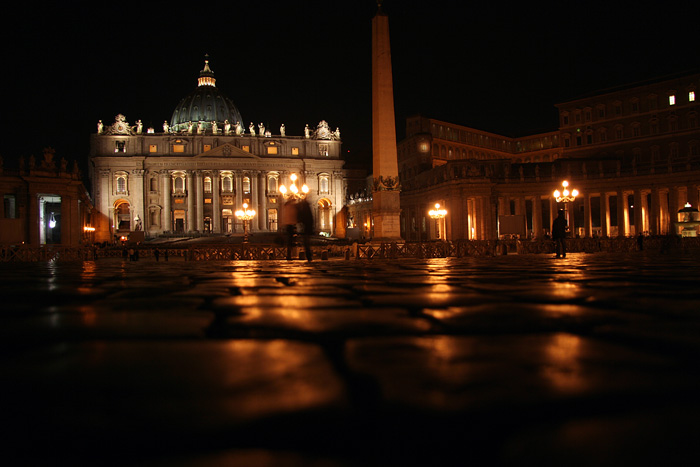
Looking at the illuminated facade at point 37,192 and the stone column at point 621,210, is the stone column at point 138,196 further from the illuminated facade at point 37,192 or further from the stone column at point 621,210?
the stone column at point 621,210

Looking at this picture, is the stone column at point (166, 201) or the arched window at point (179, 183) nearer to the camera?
the stone column at point (166, 201)

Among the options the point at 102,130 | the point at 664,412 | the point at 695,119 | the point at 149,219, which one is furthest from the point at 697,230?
the point at 102,130

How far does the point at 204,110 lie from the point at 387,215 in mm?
97021

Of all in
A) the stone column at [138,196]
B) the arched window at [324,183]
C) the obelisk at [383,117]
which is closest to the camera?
the obelisk at [383,117]

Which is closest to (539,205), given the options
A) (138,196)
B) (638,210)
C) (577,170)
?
(577,170)

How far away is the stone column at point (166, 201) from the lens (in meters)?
90.2

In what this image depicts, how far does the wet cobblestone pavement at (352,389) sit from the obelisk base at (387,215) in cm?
2244

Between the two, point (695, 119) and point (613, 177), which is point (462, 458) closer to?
point (613, 177)

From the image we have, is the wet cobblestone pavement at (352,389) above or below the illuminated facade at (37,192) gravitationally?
below

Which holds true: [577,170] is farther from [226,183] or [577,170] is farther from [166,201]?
[166,201]

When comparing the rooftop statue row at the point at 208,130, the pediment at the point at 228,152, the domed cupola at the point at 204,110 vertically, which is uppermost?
the domed cupola at the point at 204,110

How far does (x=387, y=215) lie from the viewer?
87.7ft

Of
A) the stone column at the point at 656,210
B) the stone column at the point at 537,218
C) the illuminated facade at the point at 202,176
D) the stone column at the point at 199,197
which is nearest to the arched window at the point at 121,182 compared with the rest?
the illuminated facade at the point at 202,176

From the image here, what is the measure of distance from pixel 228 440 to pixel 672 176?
188 ft
